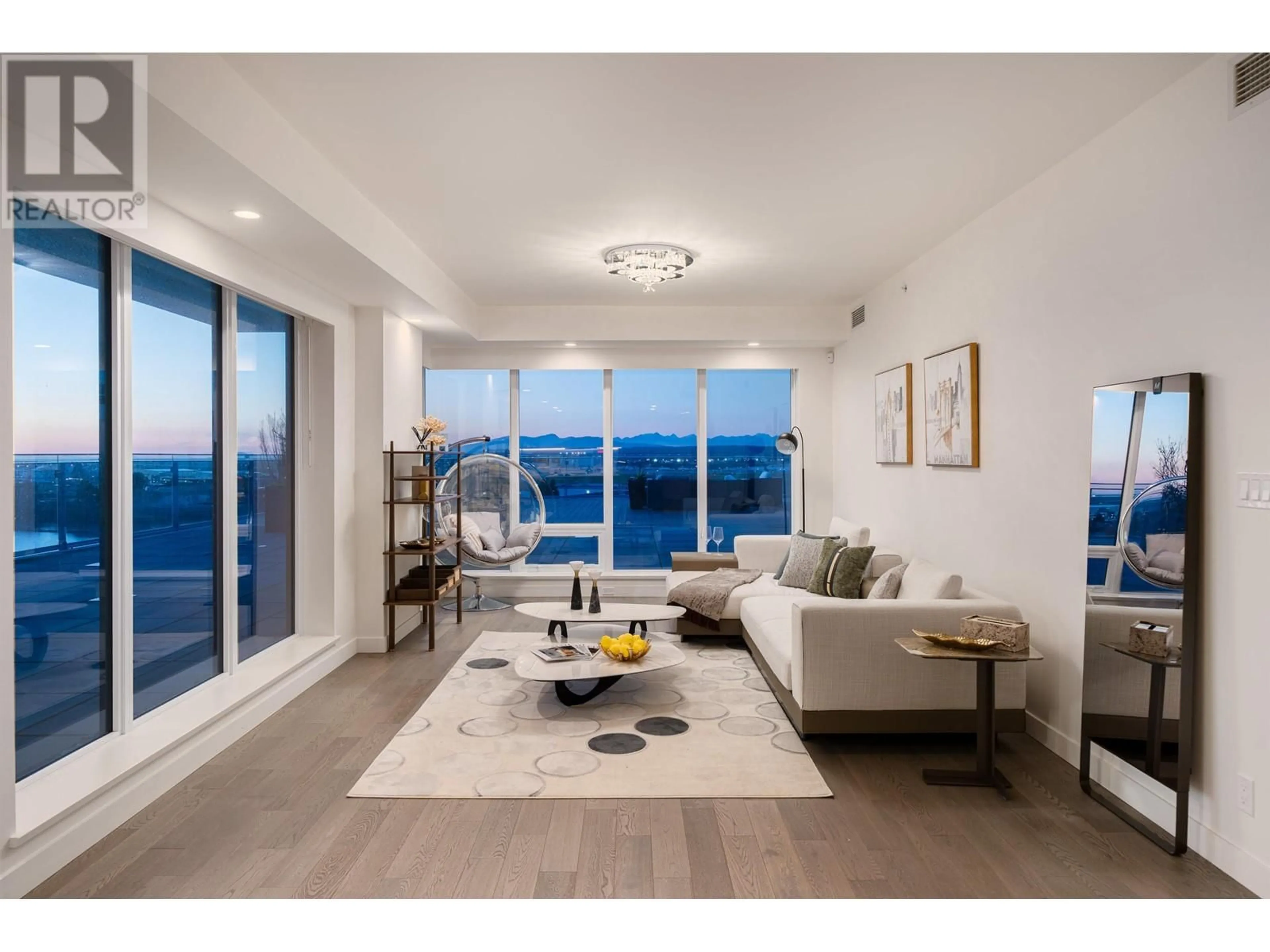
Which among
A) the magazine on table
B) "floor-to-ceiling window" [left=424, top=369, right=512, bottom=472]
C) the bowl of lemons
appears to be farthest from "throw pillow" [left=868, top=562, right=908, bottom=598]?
"floor-to-ceiling window" [left=424, top=369, right=512, bottom=472]

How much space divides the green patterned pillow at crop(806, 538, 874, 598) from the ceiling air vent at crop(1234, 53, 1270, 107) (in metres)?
3.09

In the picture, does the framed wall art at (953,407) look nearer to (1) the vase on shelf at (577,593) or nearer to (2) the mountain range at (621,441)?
(1) the vase on shelf at (577,593)

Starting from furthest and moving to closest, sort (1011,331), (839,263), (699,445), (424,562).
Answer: (699,445) → (424,562) → (839,263) → (1011,331)

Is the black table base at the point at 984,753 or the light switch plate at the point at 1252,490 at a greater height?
the light switch plate at the point at 1252,490

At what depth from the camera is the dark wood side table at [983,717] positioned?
116 inches

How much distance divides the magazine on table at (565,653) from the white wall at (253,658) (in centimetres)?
141

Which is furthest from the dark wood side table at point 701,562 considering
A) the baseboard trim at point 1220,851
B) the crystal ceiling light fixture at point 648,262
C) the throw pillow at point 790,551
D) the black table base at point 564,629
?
the baseboard trim at point 1220,851

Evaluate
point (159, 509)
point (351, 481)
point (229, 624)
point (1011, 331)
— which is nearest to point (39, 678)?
point (159, 509)

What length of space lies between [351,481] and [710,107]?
3.59m

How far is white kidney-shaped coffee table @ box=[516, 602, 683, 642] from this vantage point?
4.71 metres

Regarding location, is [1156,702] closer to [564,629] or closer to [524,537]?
[564,629]

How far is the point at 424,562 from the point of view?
5.90m

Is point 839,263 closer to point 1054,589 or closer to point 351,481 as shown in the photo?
point 1054,589

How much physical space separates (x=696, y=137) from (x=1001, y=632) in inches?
92.0
